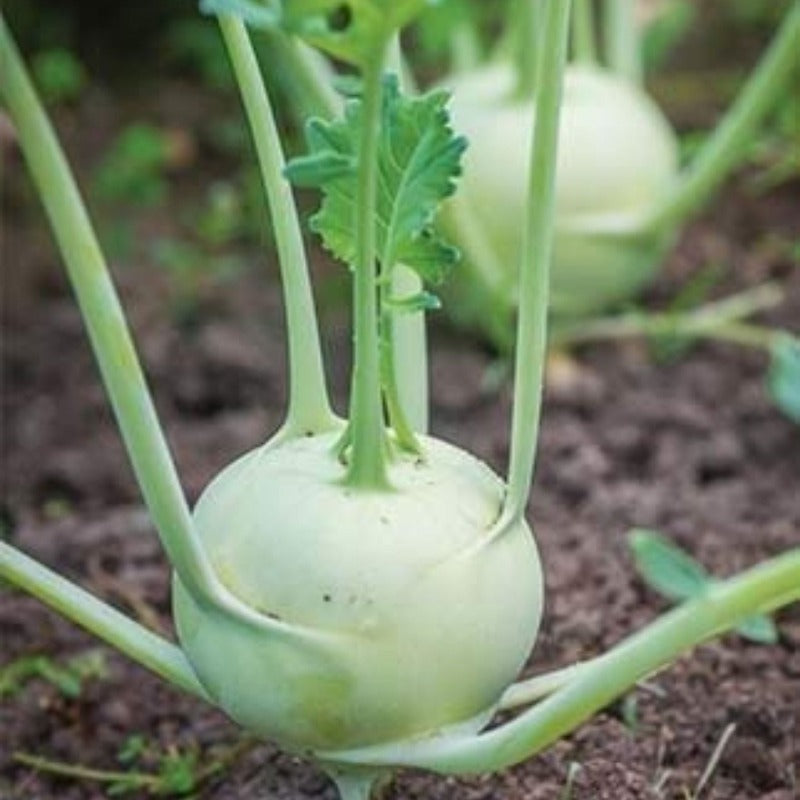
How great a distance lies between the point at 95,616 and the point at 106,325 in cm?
19

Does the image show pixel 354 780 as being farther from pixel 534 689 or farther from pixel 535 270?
pixel 535 270

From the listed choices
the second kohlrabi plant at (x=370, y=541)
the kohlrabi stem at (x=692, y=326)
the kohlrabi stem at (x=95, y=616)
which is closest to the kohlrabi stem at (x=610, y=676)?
Answer: the second kohlrabi plant at (x=370, y=541)

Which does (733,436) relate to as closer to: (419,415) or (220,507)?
(419,415)

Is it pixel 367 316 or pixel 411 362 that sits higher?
pixel 367 316

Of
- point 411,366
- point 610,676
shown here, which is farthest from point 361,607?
point 411,366

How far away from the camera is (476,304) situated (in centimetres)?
237

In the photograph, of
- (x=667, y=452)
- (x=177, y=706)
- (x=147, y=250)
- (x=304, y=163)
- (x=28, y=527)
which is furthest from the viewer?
(x=147, y=250)

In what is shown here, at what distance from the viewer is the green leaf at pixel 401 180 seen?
3.86 feet

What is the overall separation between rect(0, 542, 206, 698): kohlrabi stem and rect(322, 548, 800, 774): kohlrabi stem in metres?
0.12

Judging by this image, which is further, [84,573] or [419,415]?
[84,573]

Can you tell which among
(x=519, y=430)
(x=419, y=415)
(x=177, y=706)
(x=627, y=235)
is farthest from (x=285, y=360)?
(x=519, y=430)

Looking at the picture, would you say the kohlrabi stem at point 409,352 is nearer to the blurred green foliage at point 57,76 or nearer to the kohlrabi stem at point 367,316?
the kohlrabi stem at point 367,316

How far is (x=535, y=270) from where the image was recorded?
122 centimetres

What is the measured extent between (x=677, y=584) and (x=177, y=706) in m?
0.57
